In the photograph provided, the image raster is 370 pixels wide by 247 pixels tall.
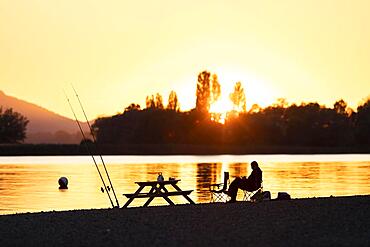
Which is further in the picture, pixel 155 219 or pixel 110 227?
pixel 155 219

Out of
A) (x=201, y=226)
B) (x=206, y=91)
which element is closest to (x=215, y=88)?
(x=206, y=91)

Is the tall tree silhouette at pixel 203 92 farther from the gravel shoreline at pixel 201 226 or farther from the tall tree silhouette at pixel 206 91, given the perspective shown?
the gravel shoreline at pixel 201 226

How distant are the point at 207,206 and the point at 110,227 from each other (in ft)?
13.7

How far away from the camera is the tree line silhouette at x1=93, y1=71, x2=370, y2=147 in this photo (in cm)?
10531

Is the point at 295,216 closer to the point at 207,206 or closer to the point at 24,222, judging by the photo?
the point at 207,206

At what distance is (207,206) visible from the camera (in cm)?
1733

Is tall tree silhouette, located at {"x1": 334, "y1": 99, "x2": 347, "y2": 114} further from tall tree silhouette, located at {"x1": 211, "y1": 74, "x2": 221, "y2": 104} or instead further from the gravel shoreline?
the gravel shoreline

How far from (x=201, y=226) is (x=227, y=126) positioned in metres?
93.8

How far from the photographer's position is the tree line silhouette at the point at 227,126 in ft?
346

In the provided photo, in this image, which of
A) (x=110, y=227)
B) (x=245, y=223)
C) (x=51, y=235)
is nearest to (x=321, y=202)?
(x=245, y=223)

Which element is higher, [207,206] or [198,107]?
[198,107]

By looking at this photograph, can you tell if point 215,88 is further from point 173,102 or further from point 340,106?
point 340,106

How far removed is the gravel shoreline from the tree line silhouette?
87.6m

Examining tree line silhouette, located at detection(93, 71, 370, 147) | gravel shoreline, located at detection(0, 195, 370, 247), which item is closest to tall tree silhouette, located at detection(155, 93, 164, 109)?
tree line silhouette, located at detection(93, 71, 370, 147)
